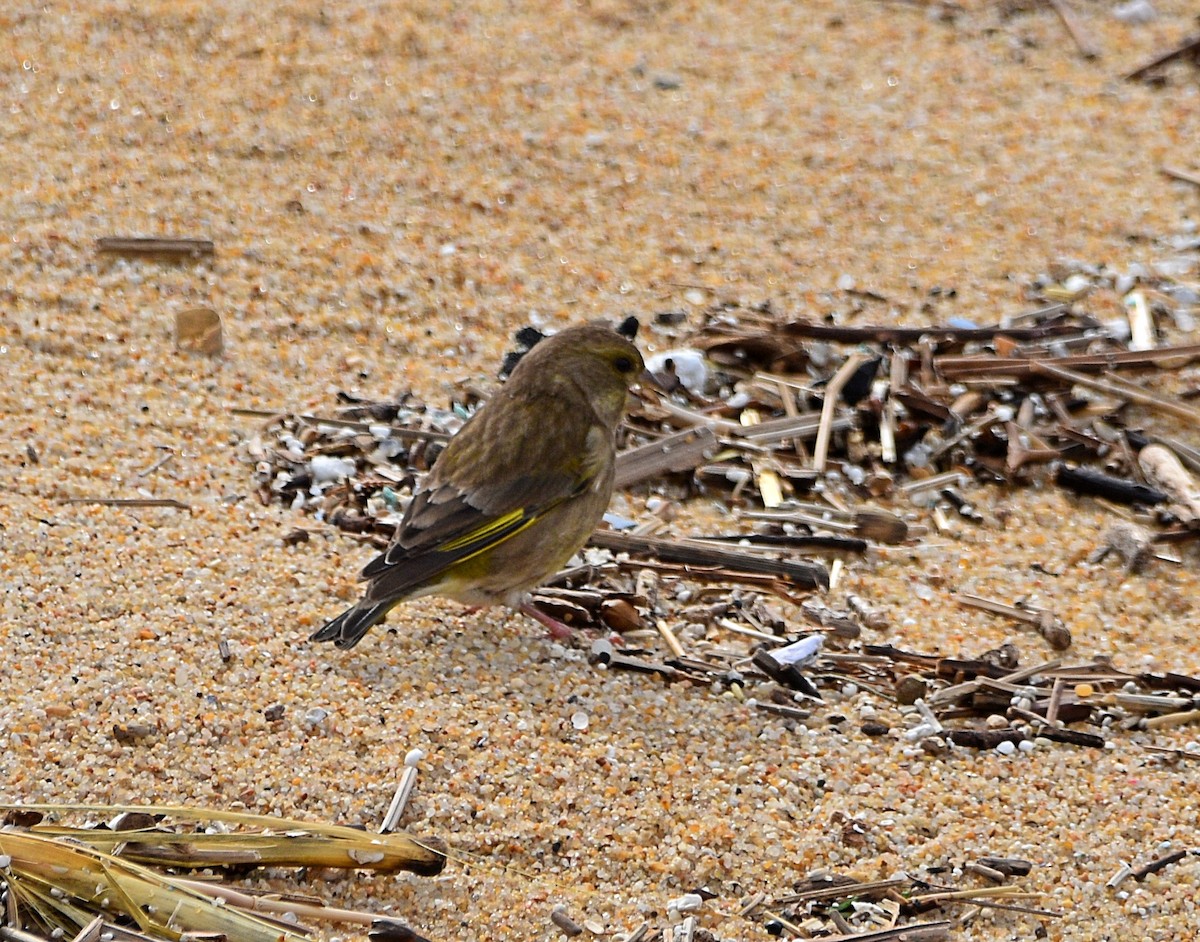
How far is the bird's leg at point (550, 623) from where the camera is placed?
5020 millimetres

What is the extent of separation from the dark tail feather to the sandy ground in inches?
3.7

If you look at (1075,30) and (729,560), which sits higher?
(1075,30)

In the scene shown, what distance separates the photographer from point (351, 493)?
5.58m

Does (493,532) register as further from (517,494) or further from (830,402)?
(830,402)

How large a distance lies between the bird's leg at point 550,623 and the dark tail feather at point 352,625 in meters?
0.58

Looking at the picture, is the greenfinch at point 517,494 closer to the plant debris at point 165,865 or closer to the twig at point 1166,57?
the plant debris at point 165,865

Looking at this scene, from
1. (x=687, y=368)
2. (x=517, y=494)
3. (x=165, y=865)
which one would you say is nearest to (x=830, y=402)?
(x=687, y=368)

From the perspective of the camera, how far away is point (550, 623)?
5.03 m

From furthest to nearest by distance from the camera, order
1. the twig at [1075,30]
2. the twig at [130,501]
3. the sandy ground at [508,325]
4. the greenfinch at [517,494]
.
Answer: the twig at [1075,30], the twig at [130,501], the greenfinch at [517,494], the sandy ground at [508,325]

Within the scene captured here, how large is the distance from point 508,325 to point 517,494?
1.87m

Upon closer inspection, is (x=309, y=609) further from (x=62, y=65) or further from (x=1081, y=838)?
(x=62, y=65)

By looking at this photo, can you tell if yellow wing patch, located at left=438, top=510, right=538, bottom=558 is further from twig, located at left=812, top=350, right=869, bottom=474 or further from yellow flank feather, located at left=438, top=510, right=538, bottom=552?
twig, located at left=812, top=350, right=869, bottom=474

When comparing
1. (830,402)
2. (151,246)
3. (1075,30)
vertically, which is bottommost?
(830,402)

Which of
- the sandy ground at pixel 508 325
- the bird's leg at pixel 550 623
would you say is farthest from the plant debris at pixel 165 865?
the bird's leg at pixel 550 623
